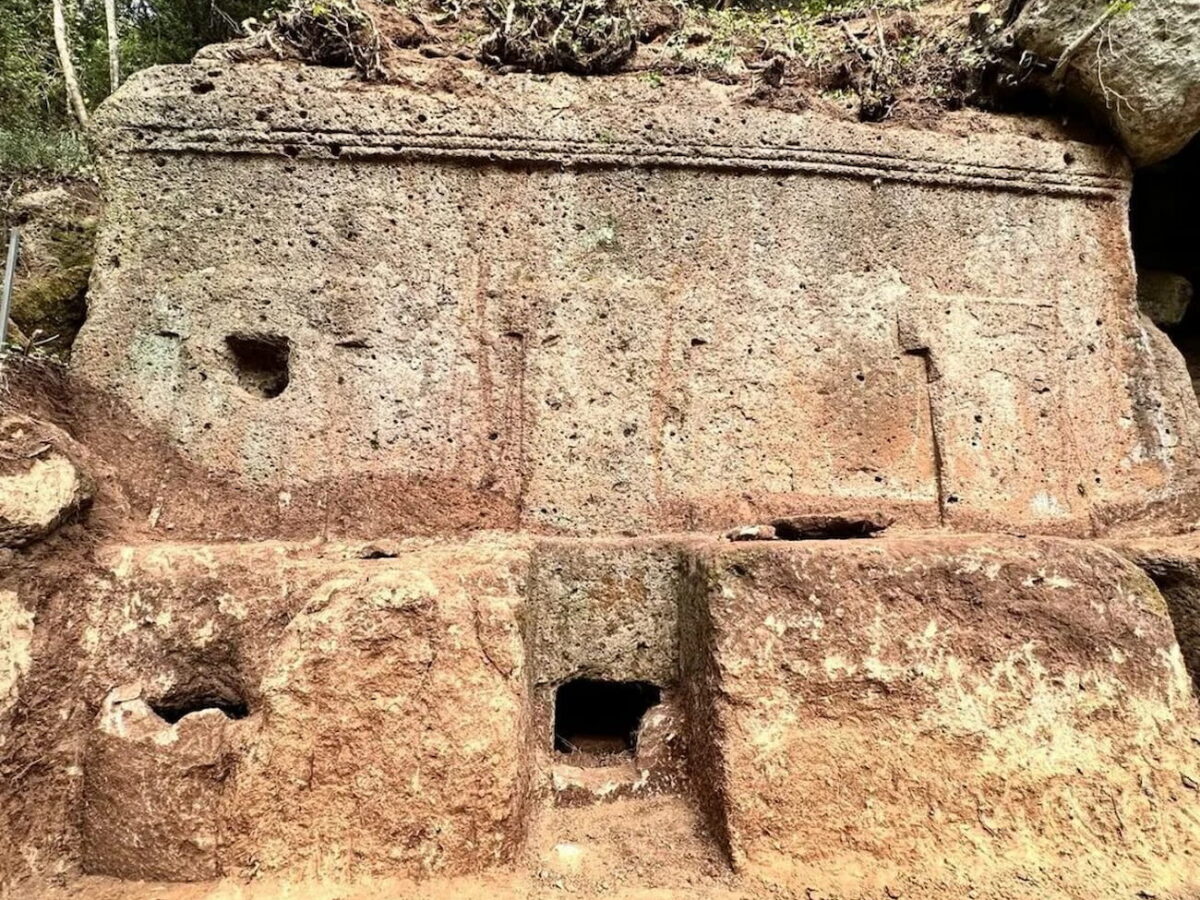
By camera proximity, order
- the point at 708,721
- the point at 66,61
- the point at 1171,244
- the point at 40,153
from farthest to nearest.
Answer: the point at 66,61 < the point at 40,153 < the point at 1171,244 < the point at 708,721

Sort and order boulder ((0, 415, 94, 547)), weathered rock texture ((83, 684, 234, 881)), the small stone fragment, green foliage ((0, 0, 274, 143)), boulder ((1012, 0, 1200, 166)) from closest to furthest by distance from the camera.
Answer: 1. weathered rock texture ((83, 684, 234, 881))
2. boulder ((0, 415, 94, 547))
3. the small stone fragment
4. boulder ((1012, 0, 1200, 166))
5. green foliage ((0, 0, 274, 143))

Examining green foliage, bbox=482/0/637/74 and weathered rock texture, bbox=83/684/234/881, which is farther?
green foliage, bbox=482/0/637/74

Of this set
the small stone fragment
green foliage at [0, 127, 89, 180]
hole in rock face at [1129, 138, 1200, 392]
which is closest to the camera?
the small stone fragment

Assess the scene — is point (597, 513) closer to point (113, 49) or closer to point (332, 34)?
point (332, 34)

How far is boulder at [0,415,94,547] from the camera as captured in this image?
2334 millimetres

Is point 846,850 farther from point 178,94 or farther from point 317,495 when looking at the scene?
point 178,94

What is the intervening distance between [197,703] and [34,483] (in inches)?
36.9

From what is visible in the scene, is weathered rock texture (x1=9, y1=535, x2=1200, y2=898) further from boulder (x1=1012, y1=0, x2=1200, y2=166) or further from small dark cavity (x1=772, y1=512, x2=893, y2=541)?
boulder (x1=1012, y1=0, x2=1200, y2=166)

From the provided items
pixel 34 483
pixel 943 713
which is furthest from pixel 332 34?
pixel 943 713

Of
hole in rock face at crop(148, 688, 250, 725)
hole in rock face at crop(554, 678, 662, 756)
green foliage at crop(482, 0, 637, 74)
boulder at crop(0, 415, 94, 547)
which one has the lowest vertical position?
hole in rock face at crop(554, 678, 662, 756)

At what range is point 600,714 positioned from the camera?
121 inches

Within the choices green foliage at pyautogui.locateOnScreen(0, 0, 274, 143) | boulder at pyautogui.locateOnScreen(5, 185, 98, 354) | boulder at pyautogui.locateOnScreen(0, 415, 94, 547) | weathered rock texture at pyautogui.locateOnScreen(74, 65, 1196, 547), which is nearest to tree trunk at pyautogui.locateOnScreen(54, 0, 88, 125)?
green foliage at pyautogui.locateOnScreen(0, 0, 274, 143)

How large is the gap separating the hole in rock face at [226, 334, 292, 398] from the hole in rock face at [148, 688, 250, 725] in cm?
121

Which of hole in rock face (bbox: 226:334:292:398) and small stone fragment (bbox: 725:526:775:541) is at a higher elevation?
hole in rock face (bbox: 226:334:292:398)
